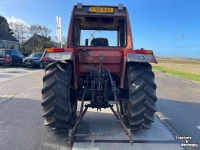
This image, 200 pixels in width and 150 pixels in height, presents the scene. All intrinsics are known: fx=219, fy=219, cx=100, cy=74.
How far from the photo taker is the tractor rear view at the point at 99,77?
407cm

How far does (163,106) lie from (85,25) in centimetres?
378

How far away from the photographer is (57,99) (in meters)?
4.04

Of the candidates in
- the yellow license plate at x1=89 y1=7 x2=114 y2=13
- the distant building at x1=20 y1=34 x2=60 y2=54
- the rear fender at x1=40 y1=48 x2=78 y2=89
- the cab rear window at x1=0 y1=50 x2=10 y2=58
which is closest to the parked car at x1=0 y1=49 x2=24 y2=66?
the cab rear window at x1=0 y1=50 x2=10 y2=58

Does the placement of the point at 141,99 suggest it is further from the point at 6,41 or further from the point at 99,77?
the point at 6,41

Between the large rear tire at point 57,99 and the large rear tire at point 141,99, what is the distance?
1207 millimetres

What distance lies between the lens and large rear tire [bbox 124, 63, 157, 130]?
4129 millimetres

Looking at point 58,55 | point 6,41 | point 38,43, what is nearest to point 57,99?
point 58,55

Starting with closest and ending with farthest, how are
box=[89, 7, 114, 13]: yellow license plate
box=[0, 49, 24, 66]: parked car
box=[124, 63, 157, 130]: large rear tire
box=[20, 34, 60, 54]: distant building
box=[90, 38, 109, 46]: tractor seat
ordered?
box=[124, 63, 157, 130]: large rear tire, box=[89, 7, 114, 13]: yellow license plate, box=[90, 38, 109, 46]: tractor seat, box=[0, 49, 24, 66]: parked car, box=[20, 34, 60, 54]: distant building

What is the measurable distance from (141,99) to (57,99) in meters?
1.56

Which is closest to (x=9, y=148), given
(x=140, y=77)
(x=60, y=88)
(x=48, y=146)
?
(x=48, y=146)

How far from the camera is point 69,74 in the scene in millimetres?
4207

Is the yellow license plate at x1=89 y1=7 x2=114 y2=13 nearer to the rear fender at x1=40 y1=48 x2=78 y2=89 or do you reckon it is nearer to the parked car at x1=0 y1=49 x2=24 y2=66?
the rear fender at x1=40 y1=48 x2=78 y2=89

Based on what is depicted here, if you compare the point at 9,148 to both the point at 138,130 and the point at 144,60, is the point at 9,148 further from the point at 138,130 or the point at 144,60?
the point at 144,60

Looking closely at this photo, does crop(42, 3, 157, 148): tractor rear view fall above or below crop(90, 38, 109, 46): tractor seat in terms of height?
below
